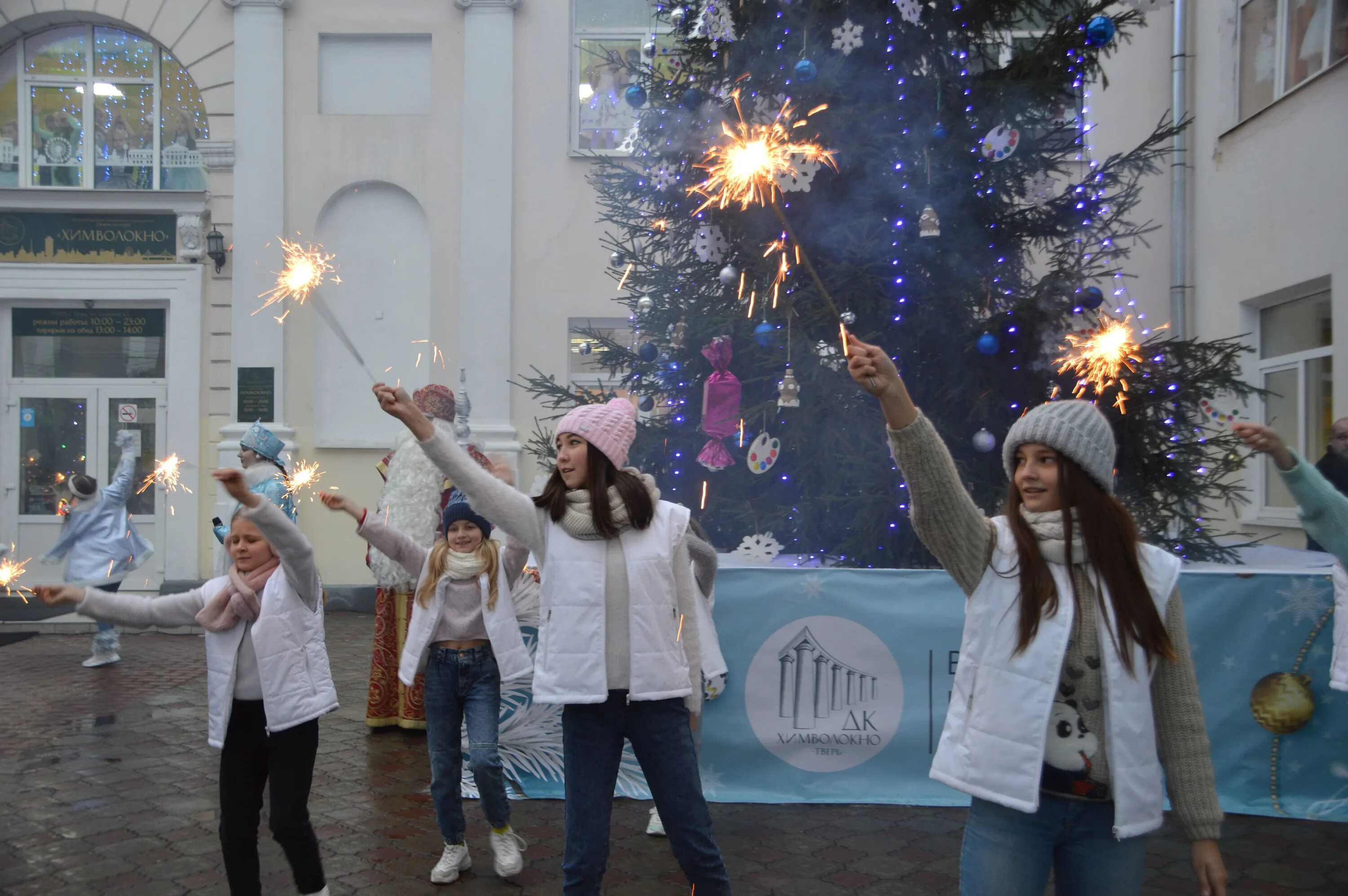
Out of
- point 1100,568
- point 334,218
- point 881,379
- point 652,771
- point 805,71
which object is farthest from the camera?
point 334,218

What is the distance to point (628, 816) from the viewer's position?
17.6 feet

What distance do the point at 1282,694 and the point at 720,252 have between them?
12.7ft

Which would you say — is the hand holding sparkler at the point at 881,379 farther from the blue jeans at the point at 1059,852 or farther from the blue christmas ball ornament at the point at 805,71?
the blue christmas ball ornament at the point at 805,71

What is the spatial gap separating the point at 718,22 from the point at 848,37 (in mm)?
773

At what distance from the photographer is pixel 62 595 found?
11.5ft

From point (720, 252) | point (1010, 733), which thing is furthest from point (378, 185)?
point (1010, 733)

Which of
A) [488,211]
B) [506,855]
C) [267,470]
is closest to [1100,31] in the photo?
[506,855]

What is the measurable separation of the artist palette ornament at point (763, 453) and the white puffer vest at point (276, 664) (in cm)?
291

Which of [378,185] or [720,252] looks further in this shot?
[378,185]

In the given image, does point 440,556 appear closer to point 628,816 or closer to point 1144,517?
point 628,816

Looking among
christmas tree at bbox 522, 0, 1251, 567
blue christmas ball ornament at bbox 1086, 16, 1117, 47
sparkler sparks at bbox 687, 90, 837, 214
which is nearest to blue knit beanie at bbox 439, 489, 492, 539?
christmas tree at bbox 522, 0, 1251, 567

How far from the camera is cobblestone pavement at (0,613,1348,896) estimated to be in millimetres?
4480

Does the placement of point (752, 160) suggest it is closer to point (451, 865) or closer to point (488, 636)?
point (488, 636)

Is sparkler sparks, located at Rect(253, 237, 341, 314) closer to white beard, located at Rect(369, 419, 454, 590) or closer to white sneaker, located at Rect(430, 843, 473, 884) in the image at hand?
white beard, located at Rect(369, 419, 454, 590)
